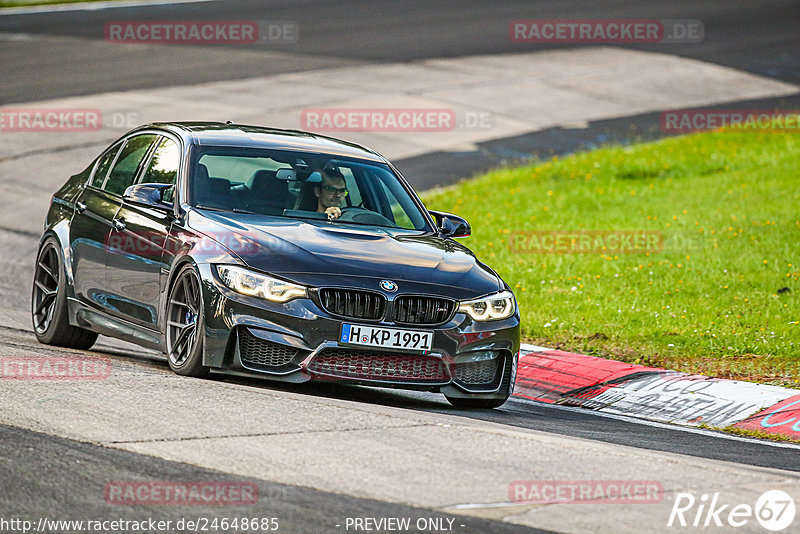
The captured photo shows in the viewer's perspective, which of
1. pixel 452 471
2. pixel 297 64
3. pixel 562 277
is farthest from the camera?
pixel 297 64

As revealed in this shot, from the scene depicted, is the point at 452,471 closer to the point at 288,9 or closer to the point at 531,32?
the point at 531,32

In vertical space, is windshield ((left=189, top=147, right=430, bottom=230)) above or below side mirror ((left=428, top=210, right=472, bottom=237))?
above

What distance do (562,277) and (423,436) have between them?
7266 millimetres

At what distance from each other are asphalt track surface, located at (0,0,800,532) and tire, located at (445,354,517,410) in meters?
0.09

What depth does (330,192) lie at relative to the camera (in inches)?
347

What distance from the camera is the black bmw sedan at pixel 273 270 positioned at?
7.54 meters

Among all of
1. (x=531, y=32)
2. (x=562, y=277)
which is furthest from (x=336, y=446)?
(x=531, y=32)

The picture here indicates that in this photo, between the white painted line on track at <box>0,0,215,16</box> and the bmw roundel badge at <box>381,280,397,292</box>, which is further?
the white painted line on track at <box>0,0,215,16</box>

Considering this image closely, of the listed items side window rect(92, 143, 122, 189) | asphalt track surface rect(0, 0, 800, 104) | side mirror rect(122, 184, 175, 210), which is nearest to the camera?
side mirror rect(122, 184, 175, 210)

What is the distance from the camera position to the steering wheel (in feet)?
28.8

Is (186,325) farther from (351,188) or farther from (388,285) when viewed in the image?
(351,188)

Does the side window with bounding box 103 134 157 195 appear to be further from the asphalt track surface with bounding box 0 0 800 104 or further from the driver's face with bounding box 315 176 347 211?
the asphalt track surface with bounding box 0 0 800 104

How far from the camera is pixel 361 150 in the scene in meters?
9.53

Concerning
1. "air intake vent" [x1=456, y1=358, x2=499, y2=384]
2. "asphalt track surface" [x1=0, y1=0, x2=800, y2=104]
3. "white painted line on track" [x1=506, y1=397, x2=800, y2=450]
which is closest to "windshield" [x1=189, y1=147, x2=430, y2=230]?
"air intake vent" [x1=456, y1=358, x2=499, y2=384]
